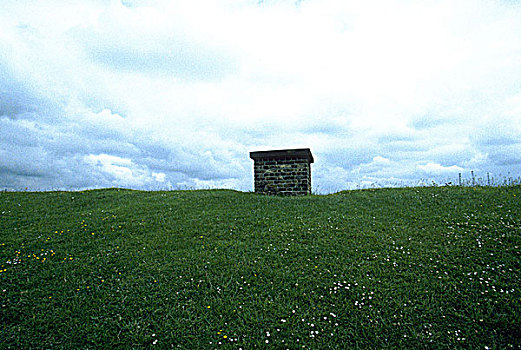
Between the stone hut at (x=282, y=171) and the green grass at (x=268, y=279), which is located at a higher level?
the stone hut at (x=282, y=171)

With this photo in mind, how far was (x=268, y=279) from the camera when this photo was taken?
6523 mm

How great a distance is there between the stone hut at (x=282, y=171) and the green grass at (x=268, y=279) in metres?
4.55

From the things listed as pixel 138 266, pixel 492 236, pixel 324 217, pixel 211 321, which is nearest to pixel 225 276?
pixel 211 321

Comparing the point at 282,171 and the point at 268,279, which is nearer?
the point at 268,279

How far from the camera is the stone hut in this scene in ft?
50.9

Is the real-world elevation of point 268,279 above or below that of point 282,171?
below

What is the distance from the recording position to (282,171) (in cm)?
1568

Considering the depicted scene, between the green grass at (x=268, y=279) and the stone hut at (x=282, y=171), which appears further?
the stone hut at (x=282, y=171)

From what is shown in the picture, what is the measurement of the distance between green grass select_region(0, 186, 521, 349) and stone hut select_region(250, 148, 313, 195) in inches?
179

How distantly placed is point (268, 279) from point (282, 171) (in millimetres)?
9503

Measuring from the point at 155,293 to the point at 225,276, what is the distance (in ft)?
4.72

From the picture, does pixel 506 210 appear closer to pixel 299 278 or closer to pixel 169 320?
pixel 299 278

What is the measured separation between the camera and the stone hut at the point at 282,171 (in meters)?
15.5

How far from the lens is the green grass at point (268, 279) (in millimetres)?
5195
